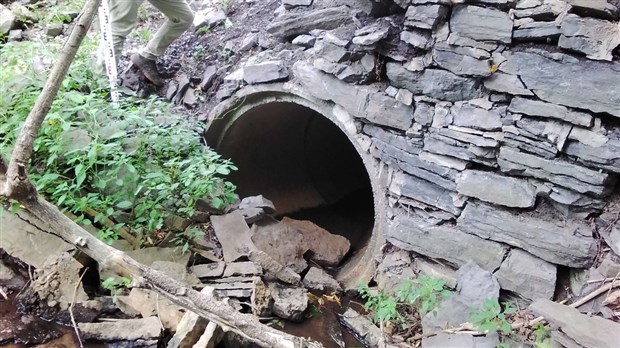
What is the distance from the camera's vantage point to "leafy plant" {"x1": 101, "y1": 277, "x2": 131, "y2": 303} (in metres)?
3.63

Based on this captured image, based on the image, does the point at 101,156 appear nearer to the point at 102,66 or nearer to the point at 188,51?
the point at 102,66

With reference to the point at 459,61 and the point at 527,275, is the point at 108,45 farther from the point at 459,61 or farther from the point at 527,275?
the point at 527,275

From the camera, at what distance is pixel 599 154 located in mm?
3297

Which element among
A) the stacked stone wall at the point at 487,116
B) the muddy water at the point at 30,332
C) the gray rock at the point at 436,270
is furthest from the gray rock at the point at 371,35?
the muddy water at the point at 30,332

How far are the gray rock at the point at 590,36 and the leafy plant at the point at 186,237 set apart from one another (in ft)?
9.33

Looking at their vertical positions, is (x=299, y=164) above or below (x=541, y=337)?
below

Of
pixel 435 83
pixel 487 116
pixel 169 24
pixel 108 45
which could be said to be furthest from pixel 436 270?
pixel 108 45

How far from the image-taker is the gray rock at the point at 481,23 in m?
3.49

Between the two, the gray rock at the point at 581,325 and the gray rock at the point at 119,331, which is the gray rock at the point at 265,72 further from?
the gray rock at the point at 581,325

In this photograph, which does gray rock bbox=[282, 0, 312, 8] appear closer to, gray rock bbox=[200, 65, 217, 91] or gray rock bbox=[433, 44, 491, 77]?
gray rock bbox=[200, 65, 217, 91]

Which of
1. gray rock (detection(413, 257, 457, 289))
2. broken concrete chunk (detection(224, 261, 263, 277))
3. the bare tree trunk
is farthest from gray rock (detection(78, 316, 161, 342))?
gray rock (detection(413, 257, 457, 289))

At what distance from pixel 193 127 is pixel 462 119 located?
100 inches

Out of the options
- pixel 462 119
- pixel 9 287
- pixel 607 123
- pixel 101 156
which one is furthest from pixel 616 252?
pixel 9 287

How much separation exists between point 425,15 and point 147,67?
298 centimetres
